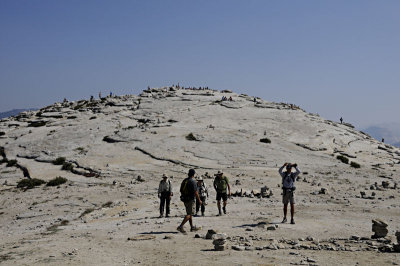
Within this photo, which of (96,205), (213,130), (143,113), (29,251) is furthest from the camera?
(143,113)

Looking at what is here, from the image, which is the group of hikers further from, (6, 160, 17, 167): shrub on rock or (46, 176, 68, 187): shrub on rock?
(6, 160, 17, 167): shrub on rock

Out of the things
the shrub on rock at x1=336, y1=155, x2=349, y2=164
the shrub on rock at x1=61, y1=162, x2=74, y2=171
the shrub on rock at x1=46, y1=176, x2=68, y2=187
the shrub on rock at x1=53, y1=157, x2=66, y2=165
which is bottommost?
the shrub on rock at x1=46, y1=176, x2=68, y2=187

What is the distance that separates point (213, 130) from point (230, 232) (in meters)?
38.8

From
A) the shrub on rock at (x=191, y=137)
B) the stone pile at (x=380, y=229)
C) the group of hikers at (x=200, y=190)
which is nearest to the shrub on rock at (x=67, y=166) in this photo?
the shrub on rock at (x=191, y=137)

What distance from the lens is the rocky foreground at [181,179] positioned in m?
11.5

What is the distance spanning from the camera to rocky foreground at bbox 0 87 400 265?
11508 millimetres

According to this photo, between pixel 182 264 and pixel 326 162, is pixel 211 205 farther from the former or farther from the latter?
pixel 326 162

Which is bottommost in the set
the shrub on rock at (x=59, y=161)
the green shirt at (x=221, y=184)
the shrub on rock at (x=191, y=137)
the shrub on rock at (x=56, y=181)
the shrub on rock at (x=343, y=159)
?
the shrub on rock at (x=56, y=181)

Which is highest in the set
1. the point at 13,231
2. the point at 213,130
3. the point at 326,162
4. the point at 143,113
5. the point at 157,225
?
the point at 143,113

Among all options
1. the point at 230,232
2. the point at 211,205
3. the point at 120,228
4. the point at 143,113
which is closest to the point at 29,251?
the point at 120,228

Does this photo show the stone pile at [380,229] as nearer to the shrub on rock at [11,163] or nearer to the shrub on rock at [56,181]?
the shrub on rock at [56,181]

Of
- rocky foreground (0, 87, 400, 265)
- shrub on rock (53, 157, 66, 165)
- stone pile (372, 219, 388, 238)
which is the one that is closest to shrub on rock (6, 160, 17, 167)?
rocky foreground (0, 87, 400, 265)

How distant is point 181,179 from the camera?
111 feet

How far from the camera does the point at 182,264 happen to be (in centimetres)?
1001
